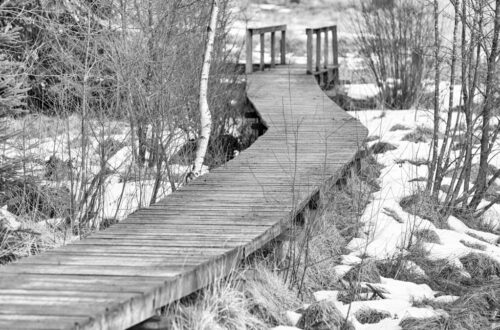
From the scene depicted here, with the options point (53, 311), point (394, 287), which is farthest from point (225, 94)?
point (53, 311)

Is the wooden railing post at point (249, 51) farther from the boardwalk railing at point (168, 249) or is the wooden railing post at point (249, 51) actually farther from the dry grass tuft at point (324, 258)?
the dry grass tuft at point (324, 258)

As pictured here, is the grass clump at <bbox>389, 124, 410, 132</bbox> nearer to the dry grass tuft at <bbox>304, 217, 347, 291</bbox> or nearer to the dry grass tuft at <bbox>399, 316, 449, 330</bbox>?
the dry grass tuft at <bbox>304, 217, 347, 291</bbox>

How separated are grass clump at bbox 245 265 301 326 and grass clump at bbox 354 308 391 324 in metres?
0.40

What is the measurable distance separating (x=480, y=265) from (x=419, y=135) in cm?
527

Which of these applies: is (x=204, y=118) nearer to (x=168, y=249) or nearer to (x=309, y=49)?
(x=168, y=249)

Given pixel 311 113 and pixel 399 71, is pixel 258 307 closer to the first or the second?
pixel 311 113

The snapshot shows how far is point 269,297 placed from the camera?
540cm

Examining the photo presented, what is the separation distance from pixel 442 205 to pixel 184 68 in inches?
130

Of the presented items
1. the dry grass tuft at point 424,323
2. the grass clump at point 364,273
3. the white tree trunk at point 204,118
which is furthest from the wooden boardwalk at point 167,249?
the dry grass tuft at point 424,323

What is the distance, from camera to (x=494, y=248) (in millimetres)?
7391

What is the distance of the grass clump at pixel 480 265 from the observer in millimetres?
6770

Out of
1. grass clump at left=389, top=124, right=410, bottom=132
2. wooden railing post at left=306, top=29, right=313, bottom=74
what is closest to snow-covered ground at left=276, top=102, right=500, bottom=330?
grass clump at left=389, top=124, right=410, bottom=132

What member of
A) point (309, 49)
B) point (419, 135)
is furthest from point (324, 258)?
point (309, 49)

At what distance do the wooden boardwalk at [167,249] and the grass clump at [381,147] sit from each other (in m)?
2.45
